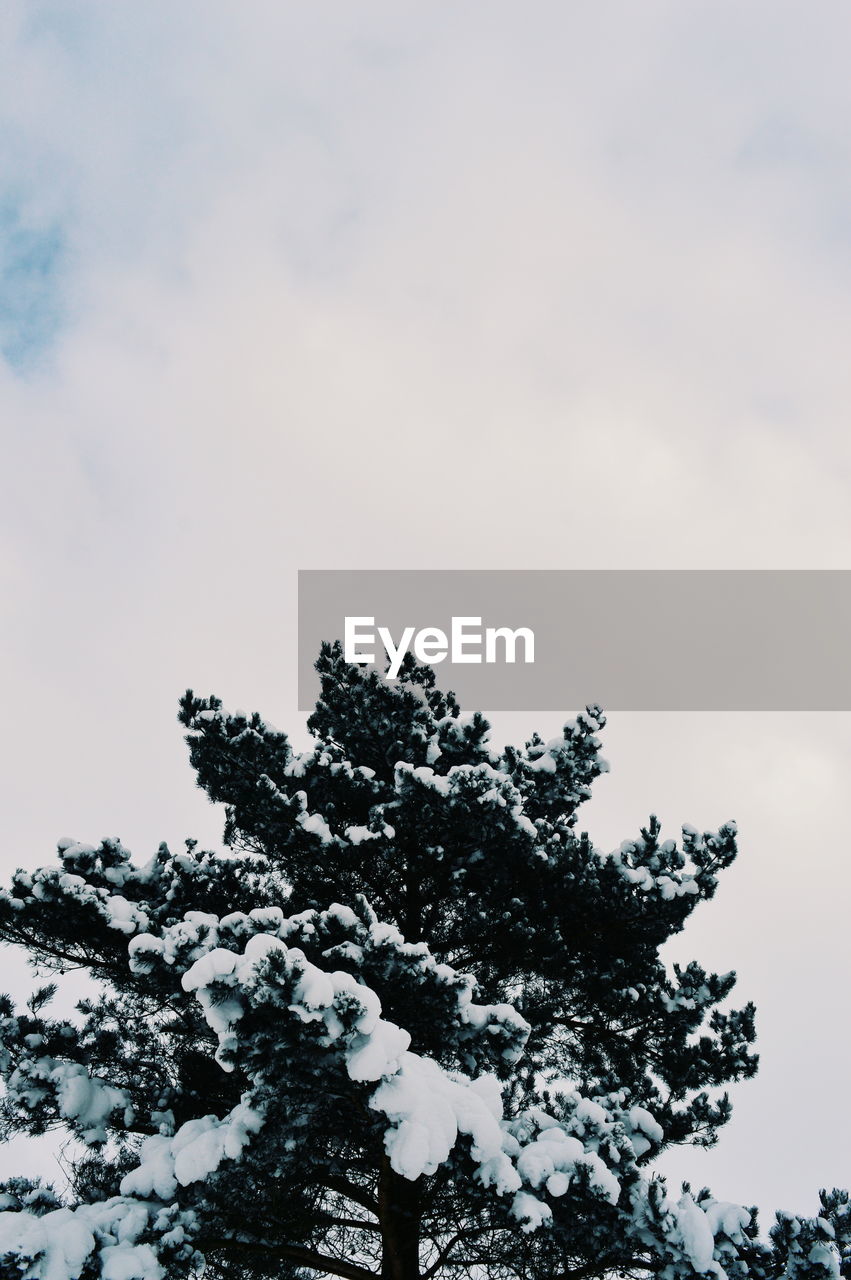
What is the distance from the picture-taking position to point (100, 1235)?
6086 mm

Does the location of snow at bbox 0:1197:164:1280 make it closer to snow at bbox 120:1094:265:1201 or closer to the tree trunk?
snow at bbox 120:1094:265:1201

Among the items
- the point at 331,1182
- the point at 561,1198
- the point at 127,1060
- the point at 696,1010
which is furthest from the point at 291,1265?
the point at 696,1010

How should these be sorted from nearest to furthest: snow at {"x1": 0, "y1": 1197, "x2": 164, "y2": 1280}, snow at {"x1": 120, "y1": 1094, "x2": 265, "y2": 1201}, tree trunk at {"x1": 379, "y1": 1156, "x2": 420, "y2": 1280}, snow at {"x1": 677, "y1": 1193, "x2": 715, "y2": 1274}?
snow at {"x1": 0, "y1": 1197, "x2": 164, "y2": 1280} → snow at {"x1": 120, "y1": 1094, "x2": 265, "y2": 1201} → snow at {"x1": 677, "y1": 1193, "x2": 715, "y2": 1274} → tree trunk at {"x1": 379, "y1": 1156, "x2": 420, "y2": 1280}

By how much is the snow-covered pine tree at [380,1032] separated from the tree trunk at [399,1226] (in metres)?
0.02

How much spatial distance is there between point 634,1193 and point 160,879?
5.96 m

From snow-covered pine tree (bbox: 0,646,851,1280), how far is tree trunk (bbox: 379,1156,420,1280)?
0.07ft

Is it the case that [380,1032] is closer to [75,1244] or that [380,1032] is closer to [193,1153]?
[193,1153]

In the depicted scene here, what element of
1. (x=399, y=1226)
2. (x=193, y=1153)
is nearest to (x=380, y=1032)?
(x=193, y=1153)

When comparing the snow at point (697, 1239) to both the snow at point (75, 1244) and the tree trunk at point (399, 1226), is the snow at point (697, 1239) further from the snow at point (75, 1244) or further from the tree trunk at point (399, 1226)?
the snow at point (75, 1244)

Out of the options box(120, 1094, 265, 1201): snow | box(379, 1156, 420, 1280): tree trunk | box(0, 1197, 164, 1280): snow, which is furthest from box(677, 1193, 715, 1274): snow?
box(0, 1197, 164, 1280): snow

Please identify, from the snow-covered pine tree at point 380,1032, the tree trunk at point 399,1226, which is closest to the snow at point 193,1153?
the snow-covered pine tree at point 380,1032

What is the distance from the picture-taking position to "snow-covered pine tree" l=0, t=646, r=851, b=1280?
5.73 m

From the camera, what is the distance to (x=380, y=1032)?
5355 mm

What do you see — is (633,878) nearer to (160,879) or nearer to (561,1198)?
(561,1198)
